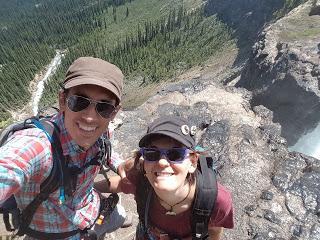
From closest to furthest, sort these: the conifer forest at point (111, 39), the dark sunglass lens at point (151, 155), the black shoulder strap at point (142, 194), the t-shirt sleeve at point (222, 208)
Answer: the dark sunglass lens at point (151, 155) < the t-shirt sleeve at point (222, 208) < the black shoulder strap at point (142, 194) < the conifer forest at point (111, 39)

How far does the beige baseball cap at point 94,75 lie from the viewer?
4.70m

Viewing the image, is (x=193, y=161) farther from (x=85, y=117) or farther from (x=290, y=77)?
(x=290, y=77)

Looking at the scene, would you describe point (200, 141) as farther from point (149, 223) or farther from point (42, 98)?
point (42, 98)

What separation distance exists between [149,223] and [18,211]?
75.5 inches

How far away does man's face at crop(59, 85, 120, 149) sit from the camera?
194 inches

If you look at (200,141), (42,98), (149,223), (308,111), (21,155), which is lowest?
(42,98)

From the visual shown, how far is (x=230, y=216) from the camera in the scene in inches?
213

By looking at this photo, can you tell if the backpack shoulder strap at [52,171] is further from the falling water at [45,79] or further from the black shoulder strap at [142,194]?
the falling water at [45,79]

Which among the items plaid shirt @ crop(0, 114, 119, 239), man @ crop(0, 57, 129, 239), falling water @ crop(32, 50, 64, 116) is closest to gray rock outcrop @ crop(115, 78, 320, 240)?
plaid shirt @ crop(0, 114, 119, 239)

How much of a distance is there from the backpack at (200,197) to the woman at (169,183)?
2cm

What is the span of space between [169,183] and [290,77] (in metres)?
27.1

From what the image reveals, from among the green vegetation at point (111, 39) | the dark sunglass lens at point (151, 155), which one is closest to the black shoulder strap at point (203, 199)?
the dark sunglass lens at point (151, 155)

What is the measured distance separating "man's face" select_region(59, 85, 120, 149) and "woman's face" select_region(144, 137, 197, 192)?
80 centimetres

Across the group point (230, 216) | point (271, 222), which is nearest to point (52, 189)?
point (230, 216)
